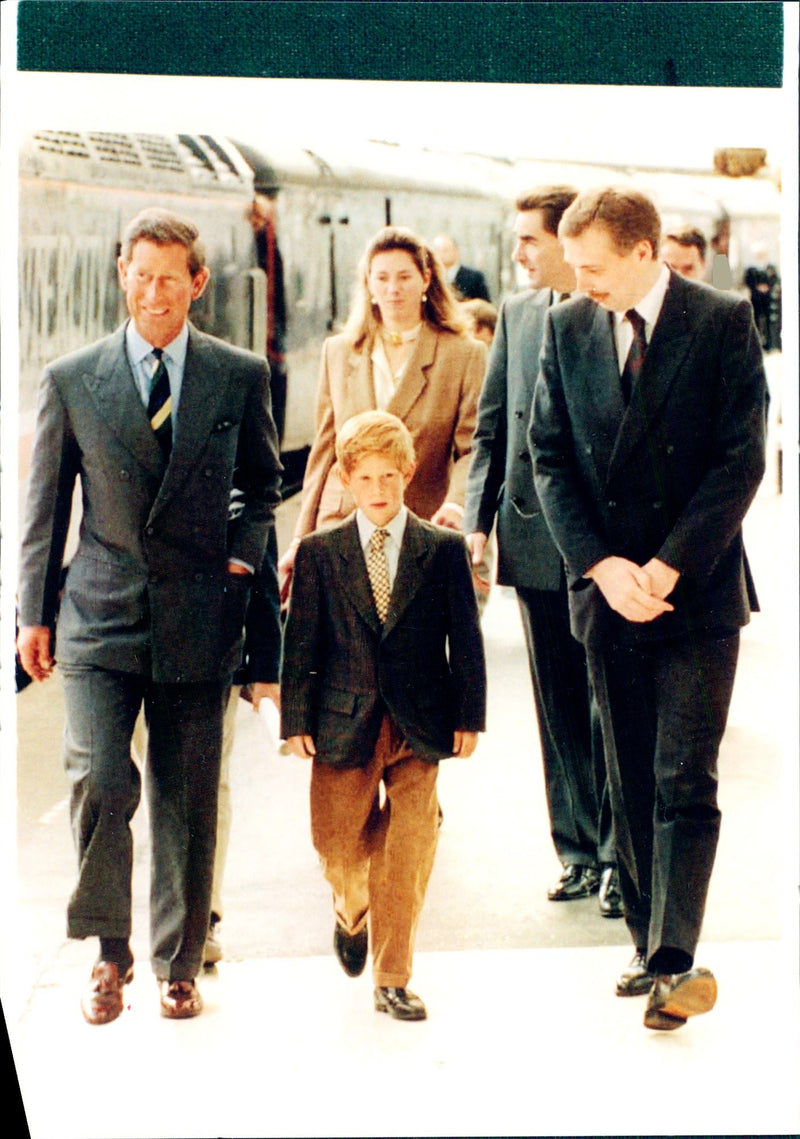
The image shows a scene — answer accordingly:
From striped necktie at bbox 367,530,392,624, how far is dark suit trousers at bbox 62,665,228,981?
15.0 inches

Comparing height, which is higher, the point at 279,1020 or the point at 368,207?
the point at 368,207

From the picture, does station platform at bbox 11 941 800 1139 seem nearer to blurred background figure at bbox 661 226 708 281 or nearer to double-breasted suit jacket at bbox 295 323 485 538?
double-breasted suit jacket at bbox 295 323 485 538

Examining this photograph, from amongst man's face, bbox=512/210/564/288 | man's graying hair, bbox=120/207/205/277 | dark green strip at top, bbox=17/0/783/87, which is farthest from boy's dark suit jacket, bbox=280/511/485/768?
dark green strip at top, bbox=17/0/783/87

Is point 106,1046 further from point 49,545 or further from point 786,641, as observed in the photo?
point 786,641

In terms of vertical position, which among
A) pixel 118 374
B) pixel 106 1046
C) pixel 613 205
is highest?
pixel 613 205

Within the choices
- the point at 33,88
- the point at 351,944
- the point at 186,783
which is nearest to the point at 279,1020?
the point at 351,944

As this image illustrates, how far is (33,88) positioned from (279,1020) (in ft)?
6.71

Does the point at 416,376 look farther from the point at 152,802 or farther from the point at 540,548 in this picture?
the point at 152,802

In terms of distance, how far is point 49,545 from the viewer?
3455mm

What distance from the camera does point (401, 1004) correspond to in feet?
11.7

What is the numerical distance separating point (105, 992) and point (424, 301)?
1.63 m

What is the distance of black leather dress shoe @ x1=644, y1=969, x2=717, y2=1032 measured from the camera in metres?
3.58

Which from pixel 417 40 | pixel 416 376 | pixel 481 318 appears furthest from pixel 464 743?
pixel 417 40

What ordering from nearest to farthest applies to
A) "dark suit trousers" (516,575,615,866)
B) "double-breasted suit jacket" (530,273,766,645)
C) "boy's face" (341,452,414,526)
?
"double-breasted suit jacket" (530,273,766,645)
"boy's face" (341,452,414,526)
"dark suit trousers" (516,575,615,866)
